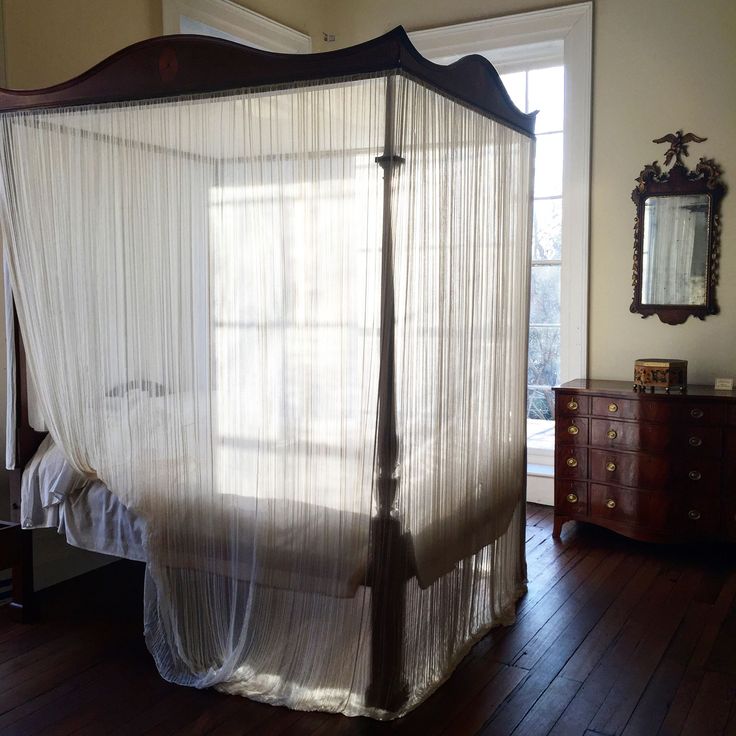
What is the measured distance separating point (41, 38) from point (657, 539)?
3.84 meters

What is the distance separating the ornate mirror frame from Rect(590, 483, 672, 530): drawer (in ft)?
3.40

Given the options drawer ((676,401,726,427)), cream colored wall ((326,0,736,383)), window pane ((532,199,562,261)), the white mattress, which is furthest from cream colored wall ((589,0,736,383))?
the white mattress

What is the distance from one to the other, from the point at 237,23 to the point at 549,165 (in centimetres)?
208

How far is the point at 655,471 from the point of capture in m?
4.24

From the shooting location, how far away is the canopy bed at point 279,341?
8.52 ft

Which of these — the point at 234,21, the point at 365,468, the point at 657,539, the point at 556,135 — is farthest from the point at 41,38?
the point at 657,539

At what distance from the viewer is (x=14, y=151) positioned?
325 cm

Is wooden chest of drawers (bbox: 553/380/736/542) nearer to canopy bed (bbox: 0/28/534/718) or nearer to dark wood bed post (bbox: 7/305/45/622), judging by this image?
canopy bed (bbox: 0/28/534/718)

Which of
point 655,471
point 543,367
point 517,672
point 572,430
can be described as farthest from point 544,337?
point 517,672

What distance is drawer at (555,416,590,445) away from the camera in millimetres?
4465

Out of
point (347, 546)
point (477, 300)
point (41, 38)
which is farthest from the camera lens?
point (41, 38)

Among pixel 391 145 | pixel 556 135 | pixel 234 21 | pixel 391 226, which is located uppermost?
pixel 234 21

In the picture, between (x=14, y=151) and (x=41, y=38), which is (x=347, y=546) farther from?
(x=41, y=38)

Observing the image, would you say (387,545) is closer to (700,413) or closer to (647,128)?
(700,413)
